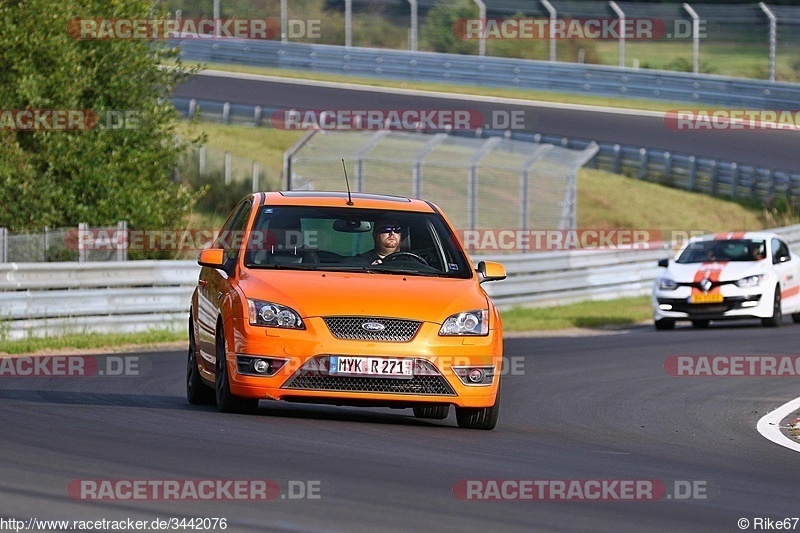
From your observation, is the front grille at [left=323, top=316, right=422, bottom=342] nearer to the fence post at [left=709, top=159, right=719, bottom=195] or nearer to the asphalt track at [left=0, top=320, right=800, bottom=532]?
the asphalt track at [left=0, top=320, right=800, bottom=532]

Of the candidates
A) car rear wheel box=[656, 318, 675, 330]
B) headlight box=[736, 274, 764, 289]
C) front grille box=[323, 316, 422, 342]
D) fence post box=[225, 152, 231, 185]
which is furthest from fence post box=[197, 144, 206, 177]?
front grille box=[323, 316, 422, 342]

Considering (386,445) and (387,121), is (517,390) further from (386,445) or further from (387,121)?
(387,121)

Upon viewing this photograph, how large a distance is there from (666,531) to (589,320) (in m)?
18.6

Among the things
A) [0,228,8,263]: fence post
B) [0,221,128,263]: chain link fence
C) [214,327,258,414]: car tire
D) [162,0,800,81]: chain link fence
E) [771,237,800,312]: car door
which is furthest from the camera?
[162,0,800,81]: chain link fence

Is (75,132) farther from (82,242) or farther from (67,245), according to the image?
(82,242)

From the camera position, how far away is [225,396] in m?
10.5

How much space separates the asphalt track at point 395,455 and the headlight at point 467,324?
0.67 m

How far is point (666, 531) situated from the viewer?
689 cm

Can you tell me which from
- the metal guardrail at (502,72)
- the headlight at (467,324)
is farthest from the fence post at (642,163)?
the headlight at (467,324)

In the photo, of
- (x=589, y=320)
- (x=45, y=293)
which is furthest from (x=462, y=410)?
(x=589, y=320)

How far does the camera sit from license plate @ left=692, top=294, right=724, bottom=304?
23062 millimetres

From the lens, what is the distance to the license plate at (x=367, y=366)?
998cm

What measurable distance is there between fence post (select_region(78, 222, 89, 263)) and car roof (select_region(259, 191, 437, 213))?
30.3 feet

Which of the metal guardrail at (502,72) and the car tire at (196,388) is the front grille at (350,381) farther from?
the metal guardrail at (502,72)
